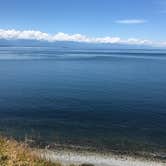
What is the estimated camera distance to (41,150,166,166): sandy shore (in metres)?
32.2

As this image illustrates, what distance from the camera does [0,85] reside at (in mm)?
82562

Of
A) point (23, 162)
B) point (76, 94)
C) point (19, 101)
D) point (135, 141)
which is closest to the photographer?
point (23, 162)

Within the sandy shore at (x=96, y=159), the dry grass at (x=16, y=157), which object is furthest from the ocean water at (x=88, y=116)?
the dry grass at (x=16, y=157)

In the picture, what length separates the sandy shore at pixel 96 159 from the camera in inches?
1268

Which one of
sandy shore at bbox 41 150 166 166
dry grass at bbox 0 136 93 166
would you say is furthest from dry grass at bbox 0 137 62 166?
sandy shore at bbox 41 150 166 166

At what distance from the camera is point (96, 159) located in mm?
33406

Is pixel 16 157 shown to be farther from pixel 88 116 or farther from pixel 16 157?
pixel 88 116

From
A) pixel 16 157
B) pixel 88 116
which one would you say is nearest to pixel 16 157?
pixel 16 157

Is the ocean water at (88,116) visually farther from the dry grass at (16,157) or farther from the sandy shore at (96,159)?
the dry grass at (16,157)

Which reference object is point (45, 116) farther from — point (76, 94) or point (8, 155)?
point (8, 155)

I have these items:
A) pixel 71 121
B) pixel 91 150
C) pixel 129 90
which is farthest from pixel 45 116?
pixel 129 90

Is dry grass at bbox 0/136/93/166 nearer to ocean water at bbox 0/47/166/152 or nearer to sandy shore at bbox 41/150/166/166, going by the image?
sandy shore at bbox 41/150/166/166

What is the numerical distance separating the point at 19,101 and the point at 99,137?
25.9 meters

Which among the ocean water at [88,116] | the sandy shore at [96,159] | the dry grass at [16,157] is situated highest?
the dry grass at [16,157]
